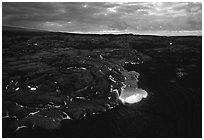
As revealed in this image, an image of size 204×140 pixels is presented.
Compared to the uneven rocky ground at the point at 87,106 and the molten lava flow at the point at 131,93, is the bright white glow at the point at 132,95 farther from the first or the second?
the uneven rocky ground at the point at 87,106

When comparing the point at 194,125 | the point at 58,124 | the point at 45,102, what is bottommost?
the point at 194,125

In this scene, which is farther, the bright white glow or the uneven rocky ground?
the bright white glow

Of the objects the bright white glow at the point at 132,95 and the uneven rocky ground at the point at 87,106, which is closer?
the uneven rocky ground at the point at 87,106

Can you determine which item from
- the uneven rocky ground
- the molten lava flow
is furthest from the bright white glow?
the uneven rocky ground

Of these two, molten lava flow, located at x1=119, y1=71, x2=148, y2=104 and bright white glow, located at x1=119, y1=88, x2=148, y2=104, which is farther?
molten lava flow, located at x1=119, y1=71, x2=148, y2=104

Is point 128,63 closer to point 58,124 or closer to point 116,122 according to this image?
point 116,122

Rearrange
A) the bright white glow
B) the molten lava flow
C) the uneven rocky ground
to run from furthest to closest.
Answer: the molten lava flow < the bright white glow < the uneven rocky ground

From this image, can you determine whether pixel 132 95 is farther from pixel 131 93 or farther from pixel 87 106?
pixel 87 106

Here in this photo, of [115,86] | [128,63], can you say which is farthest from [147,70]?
[115,86]

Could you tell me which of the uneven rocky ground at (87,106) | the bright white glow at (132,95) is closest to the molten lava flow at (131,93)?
the bright white glow at (132,95)

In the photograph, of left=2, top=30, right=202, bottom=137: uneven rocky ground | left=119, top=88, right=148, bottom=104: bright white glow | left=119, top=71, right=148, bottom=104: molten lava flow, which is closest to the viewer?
left=2, top=30, right=202, bottom=137: uneven rocky ground

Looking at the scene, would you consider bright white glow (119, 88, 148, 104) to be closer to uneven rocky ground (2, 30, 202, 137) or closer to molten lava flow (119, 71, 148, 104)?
molten lava flow (119, 71, 148, 104)
